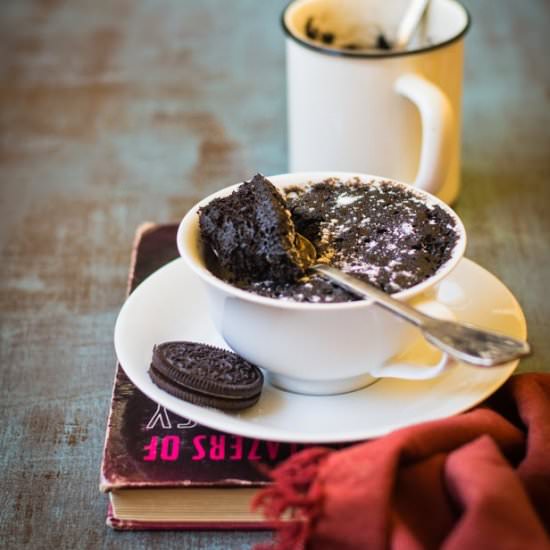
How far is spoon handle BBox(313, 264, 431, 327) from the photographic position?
66 centimetres

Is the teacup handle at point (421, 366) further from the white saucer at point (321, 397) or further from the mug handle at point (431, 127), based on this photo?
the mug handle at point (431, 127)

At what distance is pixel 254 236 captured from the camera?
73 centimetres

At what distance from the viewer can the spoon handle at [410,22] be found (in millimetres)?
1196

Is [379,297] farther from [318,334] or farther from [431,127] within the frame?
[431,127]

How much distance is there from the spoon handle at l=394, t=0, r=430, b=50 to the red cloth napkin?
71cm

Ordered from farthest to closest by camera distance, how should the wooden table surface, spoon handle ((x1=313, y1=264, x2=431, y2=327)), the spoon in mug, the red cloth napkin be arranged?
the spoon in mug → the wooden table surface → spoon handle ((x1=313, y1=264, x2=431, y2=327)) → the red cloth napkin

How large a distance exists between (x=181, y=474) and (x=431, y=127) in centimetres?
54

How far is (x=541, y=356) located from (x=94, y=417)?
45 centimetres

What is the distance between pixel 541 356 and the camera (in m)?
0.88

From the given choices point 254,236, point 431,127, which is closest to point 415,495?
point 254,236

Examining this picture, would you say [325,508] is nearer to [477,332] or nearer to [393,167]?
[477,332]

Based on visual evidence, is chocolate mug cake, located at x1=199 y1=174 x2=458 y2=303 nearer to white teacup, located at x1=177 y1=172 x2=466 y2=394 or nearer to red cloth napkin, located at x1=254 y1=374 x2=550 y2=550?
white teacup, located at x1=177 y1=172 x2=466 y2=394

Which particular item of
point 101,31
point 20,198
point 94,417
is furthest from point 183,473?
point 101,31

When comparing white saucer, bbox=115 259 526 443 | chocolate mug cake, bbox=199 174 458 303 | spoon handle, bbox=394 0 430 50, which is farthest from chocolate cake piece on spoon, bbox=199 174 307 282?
spoon handle, bbox=394 0 430 50
